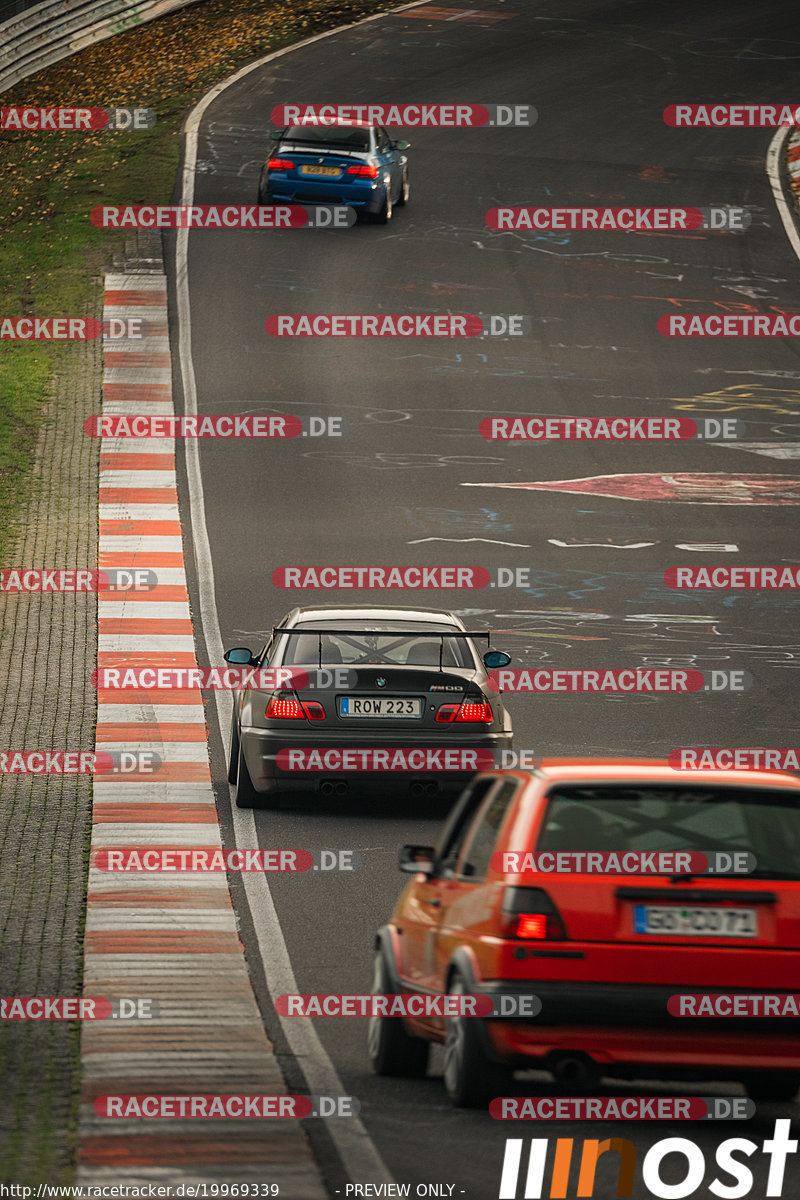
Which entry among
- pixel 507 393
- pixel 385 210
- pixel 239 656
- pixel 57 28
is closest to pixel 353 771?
pixel 239 656

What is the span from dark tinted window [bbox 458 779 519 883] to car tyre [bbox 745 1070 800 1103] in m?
1.25

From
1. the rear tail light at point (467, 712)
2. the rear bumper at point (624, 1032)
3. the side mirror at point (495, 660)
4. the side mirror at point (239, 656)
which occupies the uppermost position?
the side mirror at point (239, 656)

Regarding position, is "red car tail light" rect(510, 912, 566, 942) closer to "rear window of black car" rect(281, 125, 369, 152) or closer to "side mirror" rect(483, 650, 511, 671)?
"side mirror" rect(483, 650, 511, 671)

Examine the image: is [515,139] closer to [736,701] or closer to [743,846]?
[736,701]

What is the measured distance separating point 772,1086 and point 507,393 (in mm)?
22933

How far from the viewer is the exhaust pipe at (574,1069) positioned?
23.2ft

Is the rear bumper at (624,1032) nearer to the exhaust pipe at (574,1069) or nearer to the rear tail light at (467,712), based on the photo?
the exhaust pipe at (574,1069)

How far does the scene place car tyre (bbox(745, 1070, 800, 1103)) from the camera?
284 inches

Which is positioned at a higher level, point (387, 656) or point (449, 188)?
point (449, 188)

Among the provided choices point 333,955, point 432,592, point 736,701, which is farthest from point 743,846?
point 432,592

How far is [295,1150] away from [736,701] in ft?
37.0

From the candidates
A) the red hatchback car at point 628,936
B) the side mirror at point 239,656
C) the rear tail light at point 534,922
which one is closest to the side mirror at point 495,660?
the side mirror at point 239,656

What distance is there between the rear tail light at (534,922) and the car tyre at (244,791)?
259 inches

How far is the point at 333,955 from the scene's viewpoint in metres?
9.96
